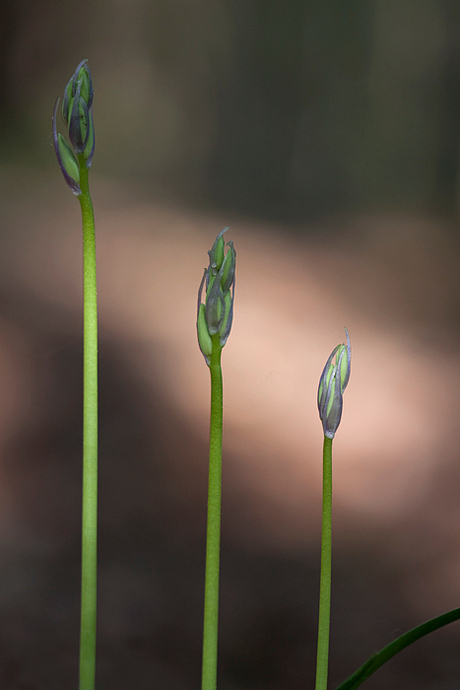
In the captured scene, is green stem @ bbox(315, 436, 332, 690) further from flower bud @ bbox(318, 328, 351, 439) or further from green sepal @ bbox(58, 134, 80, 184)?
green sepal @ bbox(58, 134, 80, 184)

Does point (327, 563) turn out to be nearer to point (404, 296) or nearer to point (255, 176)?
point (404, 296)

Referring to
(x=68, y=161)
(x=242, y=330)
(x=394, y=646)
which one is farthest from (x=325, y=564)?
(x=242, y=330)

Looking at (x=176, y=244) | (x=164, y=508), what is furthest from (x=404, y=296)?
(x=164, y=508)

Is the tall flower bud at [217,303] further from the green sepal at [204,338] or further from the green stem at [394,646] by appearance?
the green stem at [394,646]

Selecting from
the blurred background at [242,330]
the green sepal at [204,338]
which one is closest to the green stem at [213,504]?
the green sepal at [204,338]

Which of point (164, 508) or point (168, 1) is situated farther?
point (168, 1)

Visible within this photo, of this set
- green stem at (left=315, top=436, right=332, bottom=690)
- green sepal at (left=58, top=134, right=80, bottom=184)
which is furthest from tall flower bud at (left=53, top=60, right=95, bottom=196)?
green stem at (left=315, top=436, right=332, bottom=690)
